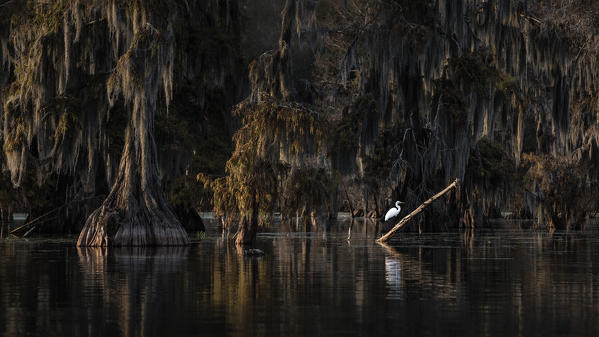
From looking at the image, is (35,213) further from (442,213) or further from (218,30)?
(442,213)

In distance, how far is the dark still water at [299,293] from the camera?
12461 mm

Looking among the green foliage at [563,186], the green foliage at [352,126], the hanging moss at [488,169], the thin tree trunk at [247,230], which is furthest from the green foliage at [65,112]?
the green foliage at [563,186]

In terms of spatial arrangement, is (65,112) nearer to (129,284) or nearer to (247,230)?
(247,230)

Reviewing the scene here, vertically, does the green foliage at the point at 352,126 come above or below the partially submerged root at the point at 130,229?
above

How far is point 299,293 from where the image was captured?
16.9 metres

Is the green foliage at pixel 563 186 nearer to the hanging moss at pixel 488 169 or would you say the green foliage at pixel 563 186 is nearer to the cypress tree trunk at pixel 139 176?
the hanging moss at pixel 488 169

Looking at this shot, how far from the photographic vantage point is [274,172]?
33031mm

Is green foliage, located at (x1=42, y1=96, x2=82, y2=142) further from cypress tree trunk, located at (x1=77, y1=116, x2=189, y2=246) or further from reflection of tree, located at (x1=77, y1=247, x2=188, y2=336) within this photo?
reflection of tree, located at (x1=77, y1=247, x2=188, y2=336)

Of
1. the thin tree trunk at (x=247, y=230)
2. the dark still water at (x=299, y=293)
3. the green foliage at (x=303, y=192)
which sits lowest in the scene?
the dark still water at (x=299, y=293)

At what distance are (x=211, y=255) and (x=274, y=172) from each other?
16.3 ft

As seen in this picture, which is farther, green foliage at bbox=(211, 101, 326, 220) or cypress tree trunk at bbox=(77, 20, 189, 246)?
cypress tree trunk at bbox=(77, 20, 189, 246)

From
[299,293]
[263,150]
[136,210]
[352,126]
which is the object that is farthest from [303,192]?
[299,293]

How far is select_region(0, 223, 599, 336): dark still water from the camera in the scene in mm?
12461

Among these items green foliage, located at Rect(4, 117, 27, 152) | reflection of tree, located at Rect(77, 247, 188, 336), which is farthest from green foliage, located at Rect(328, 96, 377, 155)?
reflection of tree, located at Rect(77, 247, 188, 336)
